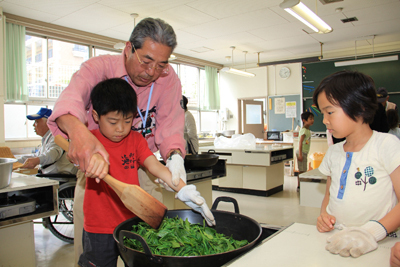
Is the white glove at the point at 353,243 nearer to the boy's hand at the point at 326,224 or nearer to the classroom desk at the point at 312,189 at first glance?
the boy's hand at the point at 326,224

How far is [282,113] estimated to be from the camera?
27.3 feet

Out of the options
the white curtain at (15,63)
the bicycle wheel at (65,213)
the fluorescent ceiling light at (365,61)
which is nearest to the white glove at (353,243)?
the bicycle wheel at (65,213)

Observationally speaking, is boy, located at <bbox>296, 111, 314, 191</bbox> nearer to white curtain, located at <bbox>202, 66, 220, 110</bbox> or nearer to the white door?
the white door

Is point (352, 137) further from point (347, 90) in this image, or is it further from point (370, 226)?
point (370, 226)

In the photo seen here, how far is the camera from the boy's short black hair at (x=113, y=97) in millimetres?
1167

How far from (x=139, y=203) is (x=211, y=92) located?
8.31 metres

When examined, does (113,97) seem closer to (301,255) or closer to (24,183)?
(301,255)

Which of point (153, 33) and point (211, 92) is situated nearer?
point (153, 33)

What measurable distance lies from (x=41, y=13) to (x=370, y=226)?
17.9 feet

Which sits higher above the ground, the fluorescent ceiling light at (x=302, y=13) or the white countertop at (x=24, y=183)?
the fluorescent ceiling light at (x=302, y=13)

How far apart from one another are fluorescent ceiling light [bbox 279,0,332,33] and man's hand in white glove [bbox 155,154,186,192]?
288cm

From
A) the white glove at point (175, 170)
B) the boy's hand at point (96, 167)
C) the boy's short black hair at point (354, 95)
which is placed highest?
the boy's short black hair at point (354, 95)

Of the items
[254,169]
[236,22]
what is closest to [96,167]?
[254,169]

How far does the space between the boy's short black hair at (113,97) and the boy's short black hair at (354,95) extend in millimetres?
786
